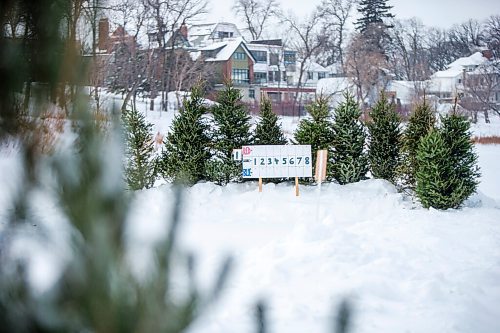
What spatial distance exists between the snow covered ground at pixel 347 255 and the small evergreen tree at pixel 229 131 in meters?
0.61

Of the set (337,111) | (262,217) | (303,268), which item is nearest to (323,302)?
(303,268)

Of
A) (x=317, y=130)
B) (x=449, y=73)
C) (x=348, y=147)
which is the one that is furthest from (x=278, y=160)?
(x=449, y=73)

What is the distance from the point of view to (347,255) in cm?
695

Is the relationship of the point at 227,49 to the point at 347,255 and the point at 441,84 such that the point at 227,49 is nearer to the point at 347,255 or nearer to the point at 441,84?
the point at 441,84

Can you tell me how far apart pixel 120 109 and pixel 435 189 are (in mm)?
9626

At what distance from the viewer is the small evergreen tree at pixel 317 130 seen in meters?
12.4

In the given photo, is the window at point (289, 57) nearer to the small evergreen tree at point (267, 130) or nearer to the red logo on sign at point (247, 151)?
the small evergreen tree at point (267, 130)

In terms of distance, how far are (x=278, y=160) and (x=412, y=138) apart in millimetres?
2963

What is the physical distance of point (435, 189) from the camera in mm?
9930

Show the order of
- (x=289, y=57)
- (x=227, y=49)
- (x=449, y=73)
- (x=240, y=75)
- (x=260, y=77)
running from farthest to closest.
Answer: (x=260, y=77) → (x=289, y=57) → (x=449, y=73) → (x=240, y=75) → (x=227, y=49)

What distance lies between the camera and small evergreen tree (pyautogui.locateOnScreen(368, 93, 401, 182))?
40.3 feet

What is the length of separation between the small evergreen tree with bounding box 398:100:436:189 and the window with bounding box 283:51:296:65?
129 feet

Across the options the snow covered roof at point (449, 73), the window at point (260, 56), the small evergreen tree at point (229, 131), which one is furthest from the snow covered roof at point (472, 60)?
the small evergreen tree at point (229, 131)

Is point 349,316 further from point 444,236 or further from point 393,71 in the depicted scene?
point 393,71
